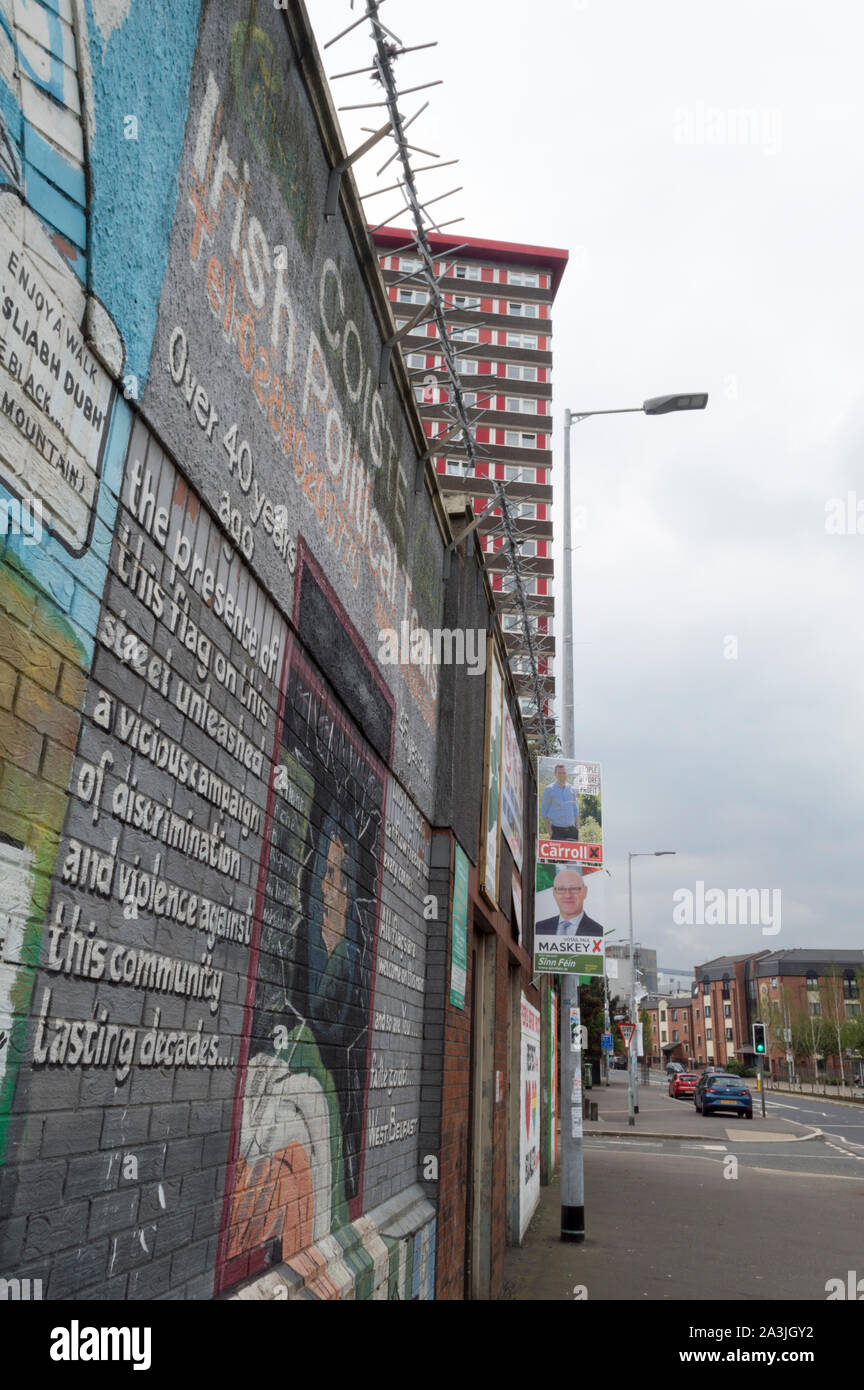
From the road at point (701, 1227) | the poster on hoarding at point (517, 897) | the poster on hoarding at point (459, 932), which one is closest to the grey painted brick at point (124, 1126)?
the poster on hoarding at point (459, 932)

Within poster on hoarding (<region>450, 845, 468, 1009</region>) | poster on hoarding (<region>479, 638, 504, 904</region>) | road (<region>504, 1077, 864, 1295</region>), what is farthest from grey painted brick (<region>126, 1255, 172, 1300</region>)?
road (<region>504, 1077, 864, 1295</region>)

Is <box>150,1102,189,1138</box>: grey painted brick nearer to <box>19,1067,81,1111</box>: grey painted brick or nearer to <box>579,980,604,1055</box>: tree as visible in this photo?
<box>19,1067,81,1111</box>: grey painted brick

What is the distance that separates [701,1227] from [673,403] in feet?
34.6

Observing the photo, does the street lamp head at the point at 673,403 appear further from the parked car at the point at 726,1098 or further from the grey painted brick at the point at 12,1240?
the parked car at the point at 726,1098

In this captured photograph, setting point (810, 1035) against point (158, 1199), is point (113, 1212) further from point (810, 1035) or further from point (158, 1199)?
point (810, 1035)

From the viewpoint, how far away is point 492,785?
9.40 meters

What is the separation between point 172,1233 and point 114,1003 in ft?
2.41

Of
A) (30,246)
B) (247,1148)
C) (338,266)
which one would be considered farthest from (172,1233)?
(338,266)

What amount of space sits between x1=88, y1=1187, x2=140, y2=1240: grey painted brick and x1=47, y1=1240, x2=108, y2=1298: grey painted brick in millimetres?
29

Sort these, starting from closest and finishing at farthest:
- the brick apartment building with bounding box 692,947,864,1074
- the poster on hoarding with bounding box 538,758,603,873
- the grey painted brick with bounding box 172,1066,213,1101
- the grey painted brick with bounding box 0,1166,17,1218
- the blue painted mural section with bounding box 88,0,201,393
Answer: the grey painted brick with bounding box 0,1166,17,1218 → the blue painted mural section with bounding box 88,0,201,393 → the grey painted brick with bounding box 172,1066,213,1101 → the poster on hoarding with bounding box 538,758,603,873 → the brick apartment building with bounding box 692,947,864,1074

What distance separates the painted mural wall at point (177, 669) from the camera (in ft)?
6.60

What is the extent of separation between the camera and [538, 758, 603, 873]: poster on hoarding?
Answer: 12648 mm

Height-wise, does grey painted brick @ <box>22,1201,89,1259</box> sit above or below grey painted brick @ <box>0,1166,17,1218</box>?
below
